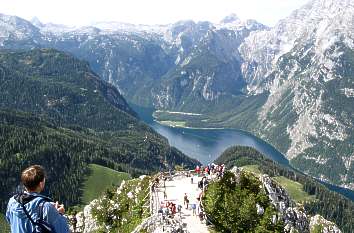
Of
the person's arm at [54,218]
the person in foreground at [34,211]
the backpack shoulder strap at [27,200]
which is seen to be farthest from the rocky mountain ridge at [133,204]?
the backpack shoulder strap at [27,200]

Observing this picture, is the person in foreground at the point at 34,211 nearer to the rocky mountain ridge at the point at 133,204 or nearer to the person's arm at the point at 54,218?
the person's arm at the point at 54,218

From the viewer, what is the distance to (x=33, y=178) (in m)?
16.6

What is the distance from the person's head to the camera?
16.6 m

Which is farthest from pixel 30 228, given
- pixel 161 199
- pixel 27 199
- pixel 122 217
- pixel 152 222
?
pixel 122 217

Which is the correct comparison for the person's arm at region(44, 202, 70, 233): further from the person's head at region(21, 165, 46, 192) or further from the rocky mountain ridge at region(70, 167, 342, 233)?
the rocky mountain ridge at region(70, 167, 342, 233)

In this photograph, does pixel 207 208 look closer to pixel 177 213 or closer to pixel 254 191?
pixel 177 213

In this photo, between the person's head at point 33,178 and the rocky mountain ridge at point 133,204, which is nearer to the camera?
the person's head at point 33,178

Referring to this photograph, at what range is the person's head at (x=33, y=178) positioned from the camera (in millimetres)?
16562

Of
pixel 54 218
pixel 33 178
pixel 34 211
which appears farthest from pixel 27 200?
pixel 54 218

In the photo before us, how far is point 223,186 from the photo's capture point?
73000 millimetres

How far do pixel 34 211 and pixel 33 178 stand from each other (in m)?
1.08

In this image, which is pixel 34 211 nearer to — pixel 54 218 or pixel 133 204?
pixel 54 218

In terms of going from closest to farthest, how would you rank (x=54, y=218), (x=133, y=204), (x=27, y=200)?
(x=54, y=218) < (x=27, y=200) < (x=133, y=204)

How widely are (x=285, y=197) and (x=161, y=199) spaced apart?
28201mm
